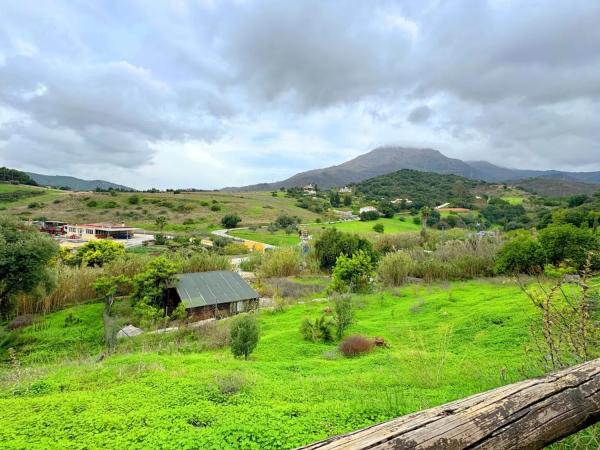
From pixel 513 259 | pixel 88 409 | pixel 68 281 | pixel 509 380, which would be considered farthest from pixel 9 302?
pixel 513 259

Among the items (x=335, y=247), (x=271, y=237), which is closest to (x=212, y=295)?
(x=335, y=247)

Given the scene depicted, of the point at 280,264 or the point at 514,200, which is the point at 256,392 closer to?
the point at 280,264

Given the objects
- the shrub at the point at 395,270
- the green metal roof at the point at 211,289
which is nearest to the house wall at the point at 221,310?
the green metal roof at the point at 211,289

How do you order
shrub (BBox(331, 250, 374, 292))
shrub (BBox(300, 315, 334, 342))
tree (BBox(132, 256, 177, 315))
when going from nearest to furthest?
1. shrub (BBox(300, 315, 334, 342))
2. tree (BBox(132, 256, 177, 315))
3. shrub (BBox(331, 250, 374, 292))

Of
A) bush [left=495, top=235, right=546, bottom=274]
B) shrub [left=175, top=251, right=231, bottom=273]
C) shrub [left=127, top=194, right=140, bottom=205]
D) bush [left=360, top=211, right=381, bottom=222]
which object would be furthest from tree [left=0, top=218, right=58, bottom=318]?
shrub [left=127, top=194, right=140, bottom=205]

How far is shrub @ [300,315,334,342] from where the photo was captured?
9508 millimetres

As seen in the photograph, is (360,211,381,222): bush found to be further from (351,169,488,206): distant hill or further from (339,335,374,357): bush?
(339,335,374,357): bush

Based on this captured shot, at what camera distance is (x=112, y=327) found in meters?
10.7

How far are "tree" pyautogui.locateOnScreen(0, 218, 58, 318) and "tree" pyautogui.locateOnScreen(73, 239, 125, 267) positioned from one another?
7030mm

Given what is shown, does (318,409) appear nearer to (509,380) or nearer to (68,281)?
(509,380)

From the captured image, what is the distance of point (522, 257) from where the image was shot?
1655 centimetres

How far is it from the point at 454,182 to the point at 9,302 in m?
105

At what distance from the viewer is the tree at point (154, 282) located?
12.8 m

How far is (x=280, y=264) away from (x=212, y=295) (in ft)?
28.7
